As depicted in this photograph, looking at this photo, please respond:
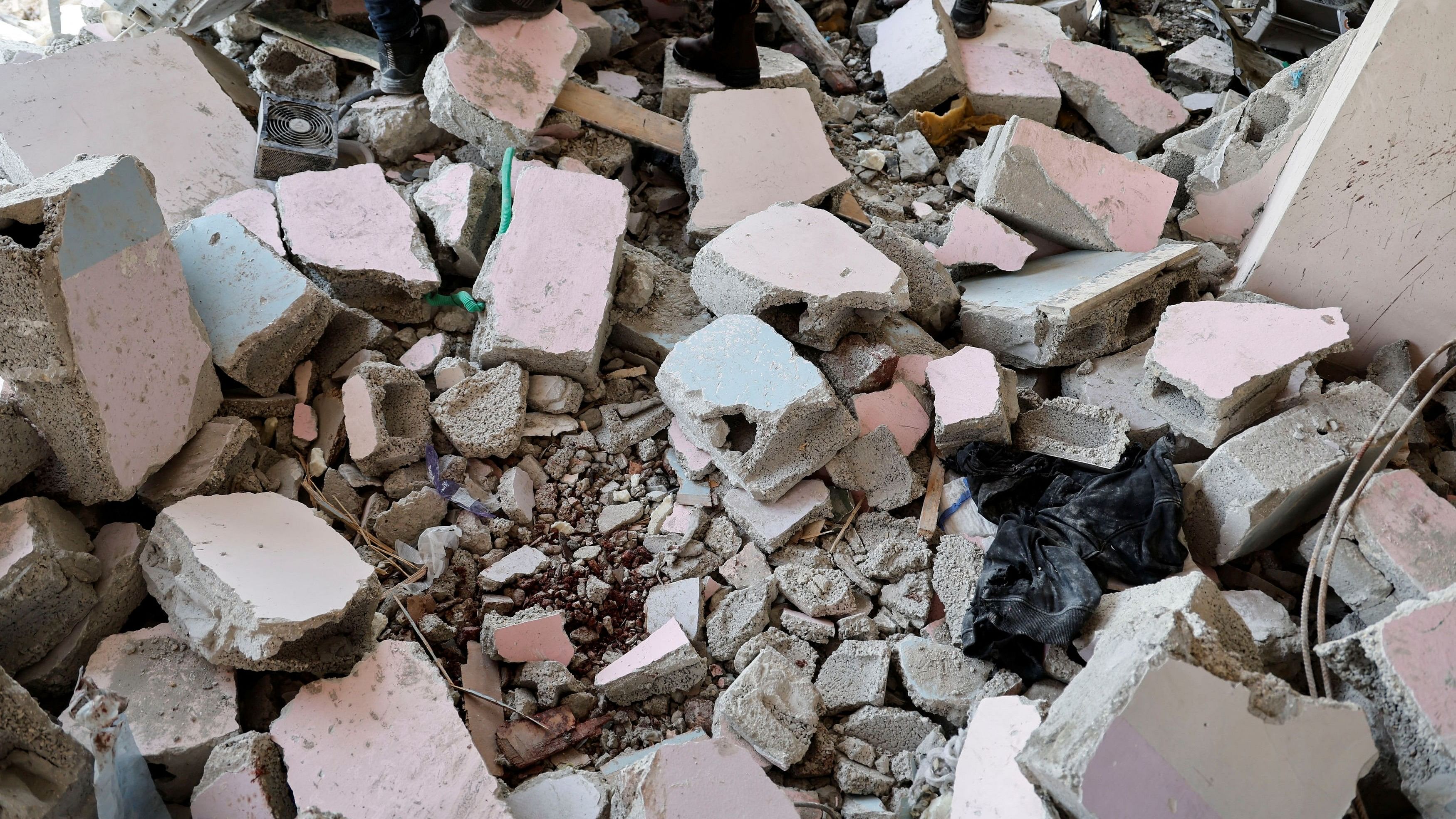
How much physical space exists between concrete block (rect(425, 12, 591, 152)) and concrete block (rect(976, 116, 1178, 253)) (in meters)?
1.80

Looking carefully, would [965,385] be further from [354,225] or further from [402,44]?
[402,44]

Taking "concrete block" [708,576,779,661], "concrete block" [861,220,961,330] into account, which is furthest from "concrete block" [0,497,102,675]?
"concrete block" [861,220,961,330]

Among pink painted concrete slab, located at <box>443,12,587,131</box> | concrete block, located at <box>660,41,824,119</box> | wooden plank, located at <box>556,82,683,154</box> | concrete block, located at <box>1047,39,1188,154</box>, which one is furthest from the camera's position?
concrete block, located at <box>1047,39,1188,154</box>

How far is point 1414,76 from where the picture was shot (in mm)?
2879

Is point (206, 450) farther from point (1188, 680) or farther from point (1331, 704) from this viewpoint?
point (1331, 704)

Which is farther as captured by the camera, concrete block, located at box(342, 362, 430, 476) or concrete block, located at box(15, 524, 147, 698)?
concrete block, located at box(342, 362, 430, 476)

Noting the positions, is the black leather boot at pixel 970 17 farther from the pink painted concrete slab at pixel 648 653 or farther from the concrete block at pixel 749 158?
the pink painted concrete slab at pixel 648 653

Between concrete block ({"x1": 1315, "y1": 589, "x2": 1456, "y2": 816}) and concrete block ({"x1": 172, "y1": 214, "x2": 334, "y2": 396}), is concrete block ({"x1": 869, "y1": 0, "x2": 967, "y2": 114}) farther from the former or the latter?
concrete block ({"x1": 1315, "y1": 589, "x2": 1456, "y2": 816})

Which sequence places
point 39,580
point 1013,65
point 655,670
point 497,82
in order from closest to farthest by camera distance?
1. point 39,580
2. point 655,670
3. point 497,82
4. point 1013,65

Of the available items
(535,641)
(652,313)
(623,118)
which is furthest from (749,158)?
(535,641)

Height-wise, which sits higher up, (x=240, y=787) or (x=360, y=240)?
(x=360, y=240)

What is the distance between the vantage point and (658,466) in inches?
122

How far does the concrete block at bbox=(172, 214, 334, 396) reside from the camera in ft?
9.14

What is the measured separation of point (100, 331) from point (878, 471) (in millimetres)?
2207
